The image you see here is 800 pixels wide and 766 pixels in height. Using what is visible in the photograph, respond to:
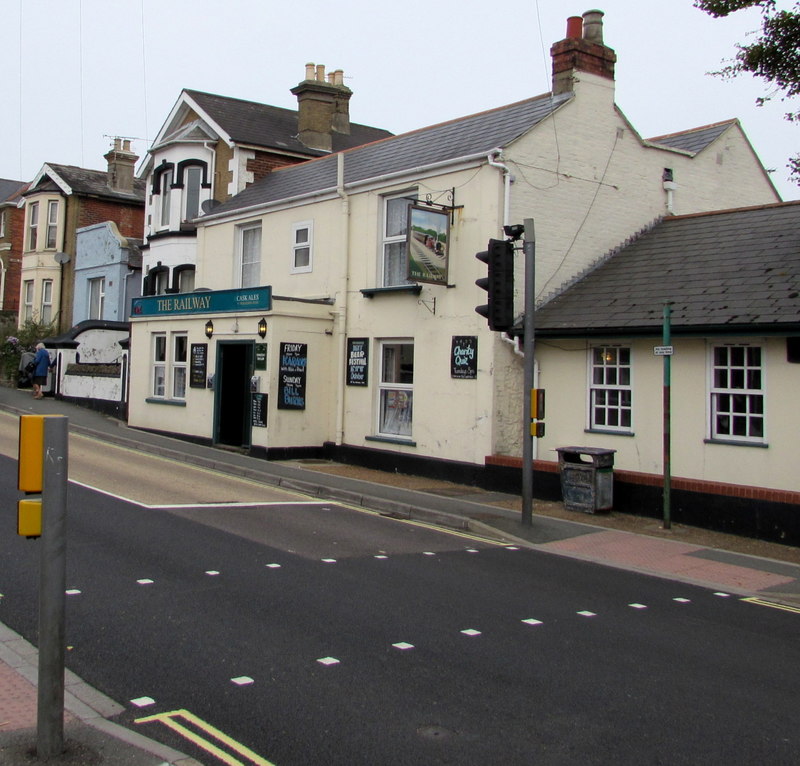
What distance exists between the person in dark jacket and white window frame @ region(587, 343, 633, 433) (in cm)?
1757

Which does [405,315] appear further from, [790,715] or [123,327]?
[123,327]

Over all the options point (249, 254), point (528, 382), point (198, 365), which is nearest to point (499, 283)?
point (528, 382)

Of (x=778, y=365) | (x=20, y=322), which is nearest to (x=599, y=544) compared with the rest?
(x=778, y=365)

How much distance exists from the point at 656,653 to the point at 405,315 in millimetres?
11101

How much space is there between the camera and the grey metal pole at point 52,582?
13.4ft

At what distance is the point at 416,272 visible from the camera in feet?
50.4

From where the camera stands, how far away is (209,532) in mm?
10352

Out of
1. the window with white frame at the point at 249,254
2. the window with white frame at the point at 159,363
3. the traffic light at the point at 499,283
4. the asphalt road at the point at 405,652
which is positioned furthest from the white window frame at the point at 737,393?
the window with white frame at the point at 159,363

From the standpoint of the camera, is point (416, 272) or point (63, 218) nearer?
point (416, 272)

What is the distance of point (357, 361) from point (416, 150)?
182 inches

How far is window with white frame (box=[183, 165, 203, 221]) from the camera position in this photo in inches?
974

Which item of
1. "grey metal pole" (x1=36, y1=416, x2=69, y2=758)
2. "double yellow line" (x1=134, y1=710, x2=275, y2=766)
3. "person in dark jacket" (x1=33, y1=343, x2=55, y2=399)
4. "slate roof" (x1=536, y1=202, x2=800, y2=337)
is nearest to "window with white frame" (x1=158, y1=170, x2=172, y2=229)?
"person in dark jacket" (x1=33, y1=343, x2=55, y2=399)

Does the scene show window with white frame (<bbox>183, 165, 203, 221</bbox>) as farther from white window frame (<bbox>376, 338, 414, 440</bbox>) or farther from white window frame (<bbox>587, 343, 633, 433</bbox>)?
white window frame (<bbox>587, 343, 633, 433</bbox>)

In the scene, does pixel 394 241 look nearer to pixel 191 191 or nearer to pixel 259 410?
pixel 259 410
